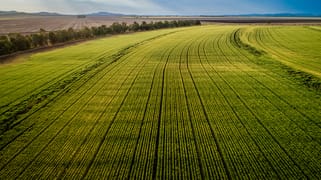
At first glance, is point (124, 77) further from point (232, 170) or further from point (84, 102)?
point (232, 170)

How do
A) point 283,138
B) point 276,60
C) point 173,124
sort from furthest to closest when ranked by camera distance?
point 276,60 < point 173,124 < point 283,138

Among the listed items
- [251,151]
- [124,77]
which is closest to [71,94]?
[124,77]

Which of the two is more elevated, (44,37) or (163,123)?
(44,37)

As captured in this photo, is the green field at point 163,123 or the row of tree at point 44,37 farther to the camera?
the row of tree at point 44,37

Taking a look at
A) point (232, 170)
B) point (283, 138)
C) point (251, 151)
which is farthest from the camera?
point (283, 138)

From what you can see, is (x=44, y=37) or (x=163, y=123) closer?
(x=163, y=123)

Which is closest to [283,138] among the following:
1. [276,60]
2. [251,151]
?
[251,151]

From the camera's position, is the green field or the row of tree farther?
the row of tree

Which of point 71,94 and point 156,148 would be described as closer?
point 156,148
